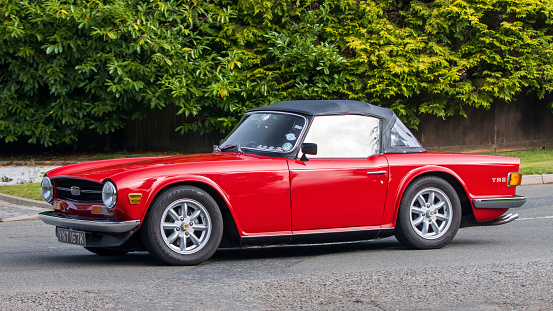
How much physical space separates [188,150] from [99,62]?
449 cm

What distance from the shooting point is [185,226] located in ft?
21.4

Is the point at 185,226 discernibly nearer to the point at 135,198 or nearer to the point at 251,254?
the point at 135,198

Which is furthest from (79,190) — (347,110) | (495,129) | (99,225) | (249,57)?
(495,129)

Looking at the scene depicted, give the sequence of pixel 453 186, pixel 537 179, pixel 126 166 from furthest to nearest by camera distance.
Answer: pixel 537 179 → pixel 453 186 → pixel 126 166

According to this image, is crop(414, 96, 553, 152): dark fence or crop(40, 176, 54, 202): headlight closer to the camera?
crop(40, 176, 54, 202): headlight

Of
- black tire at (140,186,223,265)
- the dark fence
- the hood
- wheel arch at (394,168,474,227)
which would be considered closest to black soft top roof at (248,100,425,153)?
wheel arch at (394,168,474,227)

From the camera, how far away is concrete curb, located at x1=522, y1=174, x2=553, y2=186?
48.8 feet

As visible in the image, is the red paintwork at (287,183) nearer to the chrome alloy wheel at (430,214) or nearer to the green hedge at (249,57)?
the chrome alloy wheel at (430,214)

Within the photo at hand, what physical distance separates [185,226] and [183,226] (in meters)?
0.02

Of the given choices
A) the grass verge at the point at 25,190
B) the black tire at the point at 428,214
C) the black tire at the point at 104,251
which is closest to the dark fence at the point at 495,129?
the grass verge at the point at 25,190

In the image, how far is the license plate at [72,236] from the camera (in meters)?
6.56

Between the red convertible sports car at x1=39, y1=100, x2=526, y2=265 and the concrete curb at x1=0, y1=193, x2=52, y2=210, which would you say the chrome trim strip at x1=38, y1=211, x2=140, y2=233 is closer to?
the red convertible sports car at x1=39, y1=100, x2=526, y2=265

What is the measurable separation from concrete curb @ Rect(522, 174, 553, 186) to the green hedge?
17.8 ft

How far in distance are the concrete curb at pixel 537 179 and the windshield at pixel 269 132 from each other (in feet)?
28.8
